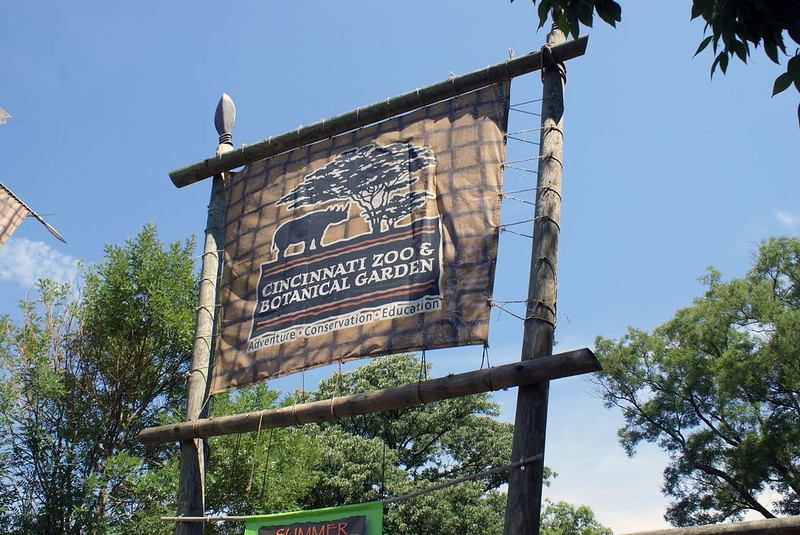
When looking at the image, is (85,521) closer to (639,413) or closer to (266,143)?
(266,143)

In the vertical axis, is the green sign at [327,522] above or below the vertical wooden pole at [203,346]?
below

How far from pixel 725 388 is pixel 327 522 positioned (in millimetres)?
20053

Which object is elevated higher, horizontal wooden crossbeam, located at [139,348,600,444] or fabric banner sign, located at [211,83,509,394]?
fabric banner sign, located at [211,83,509,394]

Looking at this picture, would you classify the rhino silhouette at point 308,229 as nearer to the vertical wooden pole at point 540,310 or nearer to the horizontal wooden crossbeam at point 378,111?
the horizontal wooden crossbeam at point 378,111

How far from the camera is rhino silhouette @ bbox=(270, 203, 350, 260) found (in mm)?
7691

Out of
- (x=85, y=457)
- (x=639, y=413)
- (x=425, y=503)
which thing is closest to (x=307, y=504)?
(x=425, y=503)

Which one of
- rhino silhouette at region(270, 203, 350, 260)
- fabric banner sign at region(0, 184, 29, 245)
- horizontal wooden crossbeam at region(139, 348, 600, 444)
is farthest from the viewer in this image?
fabric banner sign at region(0, 184, 29, 245)

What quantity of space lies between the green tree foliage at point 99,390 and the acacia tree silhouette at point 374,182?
10.5m

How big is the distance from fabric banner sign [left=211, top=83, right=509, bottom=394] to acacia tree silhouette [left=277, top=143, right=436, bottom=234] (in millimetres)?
13

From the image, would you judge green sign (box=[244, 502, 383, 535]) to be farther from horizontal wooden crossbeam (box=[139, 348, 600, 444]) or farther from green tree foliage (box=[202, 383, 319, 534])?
green tree foliage (box=[202, 383, 319, 534])

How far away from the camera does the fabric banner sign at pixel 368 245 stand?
21.8 feet

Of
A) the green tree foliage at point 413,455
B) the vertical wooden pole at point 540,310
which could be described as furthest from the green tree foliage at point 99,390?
the vertical wooden pole at point 540,310

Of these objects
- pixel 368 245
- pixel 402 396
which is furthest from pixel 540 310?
pixel 368 245

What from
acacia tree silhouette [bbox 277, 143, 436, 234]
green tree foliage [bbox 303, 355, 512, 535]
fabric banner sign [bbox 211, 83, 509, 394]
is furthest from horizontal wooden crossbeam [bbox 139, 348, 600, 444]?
green tree foliage [bbox 303, 355, 512, 535]
